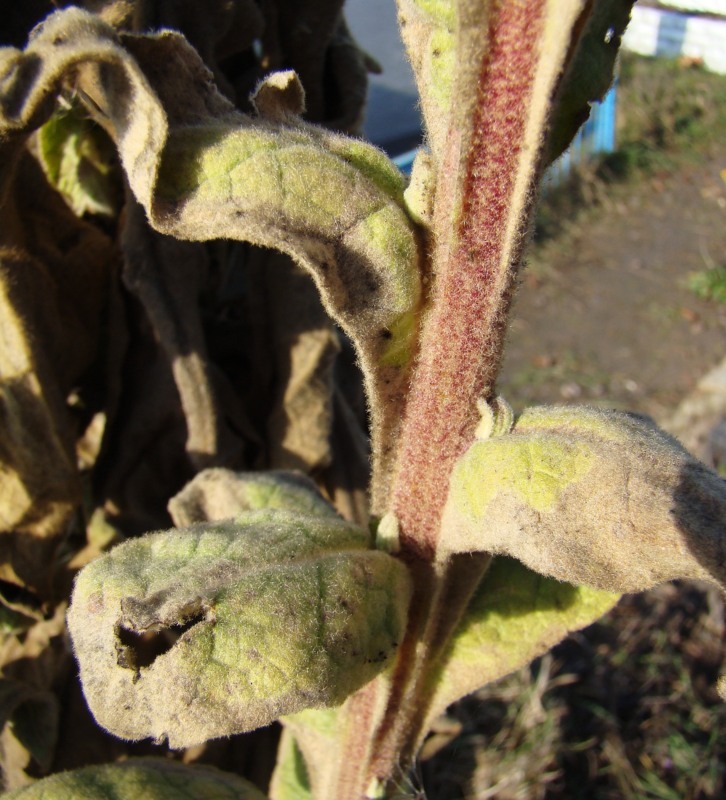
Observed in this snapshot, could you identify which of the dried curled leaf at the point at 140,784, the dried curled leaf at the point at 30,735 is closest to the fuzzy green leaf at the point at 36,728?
the dried curled leaf at the point at 30,735

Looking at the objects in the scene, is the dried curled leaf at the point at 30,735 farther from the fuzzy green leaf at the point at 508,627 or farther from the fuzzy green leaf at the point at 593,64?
the fuzzy green leaf at the point at 593,64

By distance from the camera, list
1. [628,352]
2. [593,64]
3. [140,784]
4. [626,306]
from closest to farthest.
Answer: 1. [593,64]
2. [140,784]
3. [628,352]
4. [626,306]

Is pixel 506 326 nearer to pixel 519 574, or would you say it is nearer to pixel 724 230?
pixel 519 574

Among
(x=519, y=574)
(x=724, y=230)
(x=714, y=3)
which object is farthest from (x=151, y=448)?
(x=714, y=3)

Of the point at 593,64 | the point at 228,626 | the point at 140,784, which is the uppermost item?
the point at 593,64

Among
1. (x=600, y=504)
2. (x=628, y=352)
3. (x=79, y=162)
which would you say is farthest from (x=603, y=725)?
(x=628, y=352)

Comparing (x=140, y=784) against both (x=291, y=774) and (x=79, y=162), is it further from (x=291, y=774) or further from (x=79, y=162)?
(x=79, y=162)

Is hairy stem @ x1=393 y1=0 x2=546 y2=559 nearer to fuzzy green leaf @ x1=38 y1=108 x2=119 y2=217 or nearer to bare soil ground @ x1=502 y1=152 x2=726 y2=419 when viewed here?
fuzzy green leaf @ x1=38 y1=108 x2=119 y2=217
